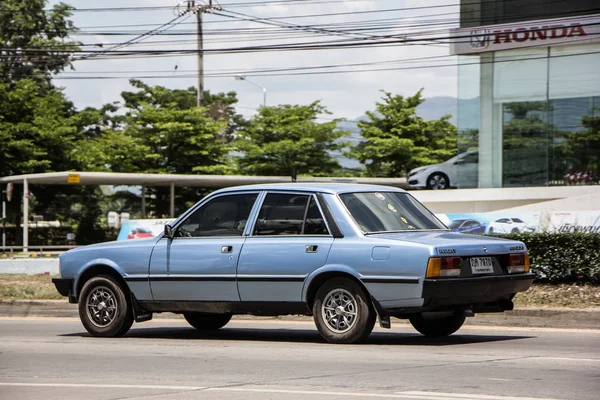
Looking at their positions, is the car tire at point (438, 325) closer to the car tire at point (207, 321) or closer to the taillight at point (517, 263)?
the taillight at point (517, 263)

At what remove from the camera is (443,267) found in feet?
31.6

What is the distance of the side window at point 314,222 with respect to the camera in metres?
10.4

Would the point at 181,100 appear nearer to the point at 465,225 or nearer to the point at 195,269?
the point at 465,225

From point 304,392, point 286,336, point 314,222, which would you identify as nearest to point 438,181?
point 286,336

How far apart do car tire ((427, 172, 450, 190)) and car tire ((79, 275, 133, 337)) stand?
95.1ft

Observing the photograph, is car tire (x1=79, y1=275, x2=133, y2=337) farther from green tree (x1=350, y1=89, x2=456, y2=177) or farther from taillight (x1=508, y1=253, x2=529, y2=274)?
green tree (x1=350, y1=89, x2=456, y2=177)

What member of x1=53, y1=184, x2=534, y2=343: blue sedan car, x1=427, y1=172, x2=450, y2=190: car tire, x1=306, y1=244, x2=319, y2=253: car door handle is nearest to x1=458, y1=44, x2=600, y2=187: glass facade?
x1=427, y1=172, x2=450, y2=190: car tire

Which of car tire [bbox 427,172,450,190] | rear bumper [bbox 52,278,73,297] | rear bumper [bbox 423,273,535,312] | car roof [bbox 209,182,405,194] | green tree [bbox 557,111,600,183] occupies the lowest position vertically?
rear bumper [bbox 52,278,73,297]

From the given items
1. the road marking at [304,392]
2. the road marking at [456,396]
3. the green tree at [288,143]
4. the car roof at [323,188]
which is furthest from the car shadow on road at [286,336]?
the green tree at [288,143]

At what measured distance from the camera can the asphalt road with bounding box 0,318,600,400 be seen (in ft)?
23.8

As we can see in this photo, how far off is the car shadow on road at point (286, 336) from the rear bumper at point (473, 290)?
23.0 inches

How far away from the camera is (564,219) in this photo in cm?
2591

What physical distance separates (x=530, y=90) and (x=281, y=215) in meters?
24.4

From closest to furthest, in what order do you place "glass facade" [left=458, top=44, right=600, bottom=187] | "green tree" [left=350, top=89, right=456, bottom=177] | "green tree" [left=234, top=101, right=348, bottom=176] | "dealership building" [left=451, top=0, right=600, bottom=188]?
1. "dealership building" [left=451, top=0, right=600, bottom=188]
2. "glass facade" [left=458, top=44, right=600, bottom=187]
3. "green tree" [left=234, top=101, right=348, bottom=176]
4. "green tree" [left=350, top=89, right=456, bottom=177]
